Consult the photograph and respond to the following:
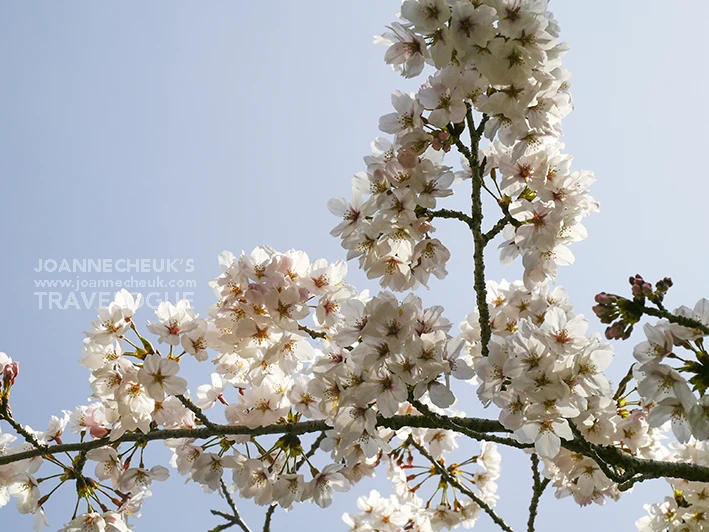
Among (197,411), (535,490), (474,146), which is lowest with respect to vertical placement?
(535,490)

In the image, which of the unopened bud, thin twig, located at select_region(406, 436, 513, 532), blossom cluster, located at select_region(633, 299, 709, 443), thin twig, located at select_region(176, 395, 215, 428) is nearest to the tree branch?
blossom cluster, located at select_region(633, 299, 709, 443)

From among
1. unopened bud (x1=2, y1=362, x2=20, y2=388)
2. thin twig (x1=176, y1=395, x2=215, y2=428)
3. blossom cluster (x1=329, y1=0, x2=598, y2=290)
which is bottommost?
thin twig (x1=176, y1=395, x2=215, y2=428)

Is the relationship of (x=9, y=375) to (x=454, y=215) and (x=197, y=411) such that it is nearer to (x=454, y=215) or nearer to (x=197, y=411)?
(x=197, y=411)

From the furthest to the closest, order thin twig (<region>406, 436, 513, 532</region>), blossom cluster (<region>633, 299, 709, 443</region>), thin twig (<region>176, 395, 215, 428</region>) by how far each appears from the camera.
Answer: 1. thin twig (<region>406, 436, 513, 532</region>)
2. thin twig (<region>176, 395, 215, 428</region>)
3. blossom cluster (<region>633, 299, 709, 443</region>)

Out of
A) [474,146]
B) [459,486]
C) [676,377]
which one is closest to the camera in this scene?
[676,377]

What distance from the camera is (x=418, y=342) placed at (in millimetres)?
2611

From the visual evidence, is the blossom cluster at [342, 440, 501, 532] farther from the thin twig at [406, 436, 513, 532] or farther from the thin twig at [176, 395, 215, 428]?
the thin twig at [176, 395, 215, 428]

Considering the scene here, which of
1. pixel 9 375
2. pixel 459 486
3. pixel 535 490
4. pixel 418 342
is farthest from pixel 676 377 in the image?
pixel 9 375

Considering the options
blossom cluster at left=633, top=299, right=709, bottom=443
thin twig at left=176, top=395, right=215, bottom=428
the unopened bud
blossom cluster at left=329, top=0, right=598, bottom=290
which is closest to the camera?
blossom cluster at left=633, top=299, right=709, bottom=443

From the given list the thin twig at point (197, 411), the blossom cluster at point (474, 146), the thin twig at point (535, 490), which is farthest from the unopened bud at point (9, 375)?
the thin twig at point (535, 490)

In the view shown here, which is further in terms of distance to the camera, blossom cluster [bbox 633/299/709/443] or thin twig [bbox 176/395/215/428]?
thin twig [bbox 176/395/215/428]

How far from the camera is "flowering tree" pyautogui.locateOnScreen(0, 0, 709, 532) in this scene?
8.07 feet

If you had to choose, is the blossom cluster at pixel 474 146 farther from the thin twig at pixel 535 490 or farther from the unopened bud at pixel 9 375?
the unopened bud at pixel 9 375

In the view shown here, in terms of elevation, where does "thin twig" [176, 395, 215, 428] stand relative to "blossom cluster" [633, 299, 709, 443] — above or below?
above
